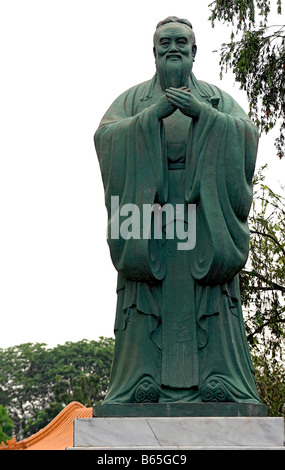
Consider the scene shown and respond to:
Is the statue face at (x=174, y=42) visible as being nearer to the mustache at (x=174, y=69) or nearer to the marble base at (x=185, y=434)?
the mustache at (x=174, y=69)

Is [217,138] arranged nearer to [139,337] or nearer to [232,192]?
[232,192]

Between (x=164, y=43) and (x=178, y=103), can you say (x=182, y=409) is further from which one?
(x=164, y=43)

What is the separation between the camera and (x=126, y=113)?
8266 mm

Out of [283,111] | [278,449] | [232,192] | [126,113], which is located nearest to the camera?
[278,449]

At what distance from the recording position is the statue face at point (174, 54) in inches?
314

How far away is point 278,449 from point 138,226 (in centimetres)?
204

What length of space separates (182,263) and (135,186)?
73 centimetres

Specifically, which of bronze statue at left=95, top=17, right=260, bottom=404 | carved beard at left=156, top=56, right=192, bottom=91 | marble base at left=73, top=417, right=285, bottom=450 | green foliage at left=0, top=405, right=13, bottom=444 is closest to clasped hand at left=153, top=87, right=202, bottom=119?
bronze statue at left=95, top=17, right=260, bottom=404

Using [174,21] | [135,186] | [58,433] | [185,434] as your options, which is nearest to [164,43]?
[174,21]

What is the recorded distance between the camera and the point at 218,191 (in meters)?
7.66

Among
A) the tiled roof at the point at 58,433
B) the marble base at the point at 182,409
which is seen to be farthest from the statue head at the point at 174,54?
the tiled roof at the point at 58,433

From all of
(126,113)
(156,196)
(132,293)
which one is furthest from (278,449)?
(126,113)

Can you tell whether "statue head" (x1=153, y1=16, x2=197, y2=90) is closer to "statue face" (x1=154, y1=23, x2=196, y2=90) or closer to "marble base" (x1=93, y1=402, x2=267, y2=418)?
"statue face" (x1=154, y1=23, x2=196, y2=90)

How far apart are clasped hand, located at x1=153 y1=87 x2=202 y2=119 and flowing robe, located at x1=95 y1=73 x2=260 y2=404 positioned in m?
0.07
